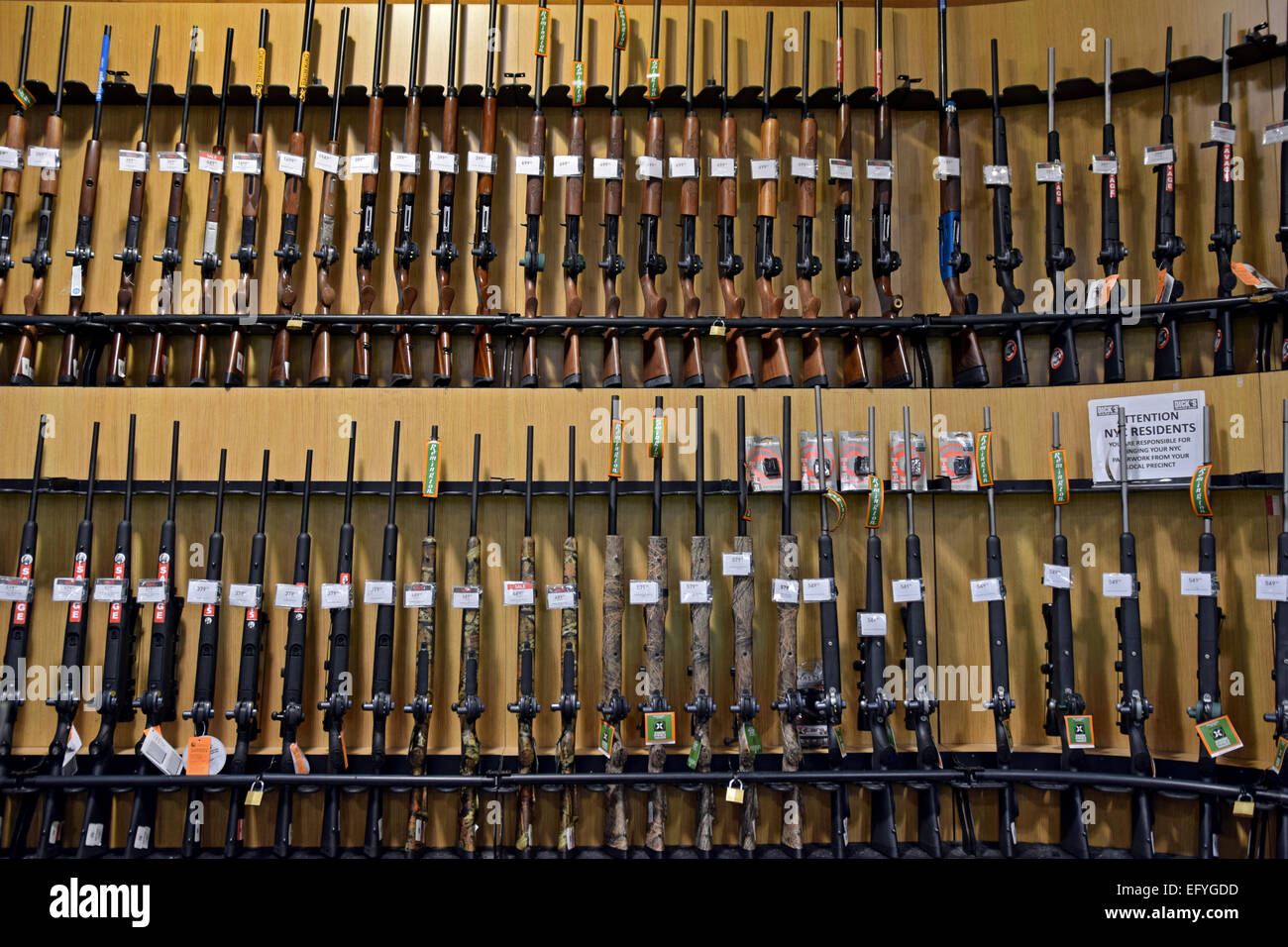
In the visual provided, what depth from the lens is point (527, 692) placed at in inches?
138

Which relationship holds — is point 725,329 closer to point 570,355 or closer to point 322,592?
point 570,355

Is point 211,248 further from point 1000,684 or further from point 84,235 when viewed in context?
point 1000,684

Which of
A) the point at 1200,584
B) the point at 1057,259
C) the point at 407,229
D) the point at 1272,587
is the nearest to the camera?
the point at 1272,587

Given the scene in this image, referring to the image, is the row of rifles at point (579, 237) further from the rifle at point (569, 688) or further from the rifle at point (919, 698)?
the rifle at point (919, 698)

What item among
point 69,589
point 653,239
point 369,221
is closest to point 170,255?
point 369,221

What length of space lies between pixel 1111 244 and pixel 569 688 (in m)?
3.25

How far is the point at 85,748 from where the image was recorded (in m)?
3.81

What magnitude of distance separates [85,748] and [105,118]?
10.6 feet

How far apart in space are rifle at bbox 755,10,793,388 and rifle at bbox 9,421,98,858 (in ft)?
10.3

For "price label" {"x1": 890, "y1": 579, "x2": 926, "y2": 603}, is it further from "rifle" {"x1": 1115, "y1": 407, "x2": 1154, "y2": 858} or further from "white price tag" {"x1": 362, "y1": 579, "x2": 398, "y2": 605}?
"white price tag" {"x1": 362, "y1": 579, "x2": 398, "y2": 605}

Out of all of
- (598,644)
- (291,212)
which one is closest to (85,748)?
(598,644)

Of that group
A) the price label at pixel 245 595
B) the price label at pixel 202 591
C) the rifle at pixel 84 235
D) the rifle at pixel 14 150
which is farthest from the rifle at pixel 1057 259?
the rifle at pixel 14 150

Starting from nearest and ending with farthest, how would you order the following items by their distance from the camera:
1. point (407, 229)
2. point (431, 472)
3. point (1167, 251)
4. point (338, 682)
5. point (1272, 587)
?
point (1272, 587) → point (338, 682) → point (431, 472) → point (1167, 251) → point (407, 229)

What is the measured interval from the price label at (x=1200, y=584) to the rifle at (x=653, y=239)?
7.93 ft
